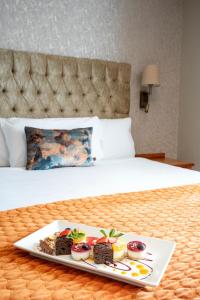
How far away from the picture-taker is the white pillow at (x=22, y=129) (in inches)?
87.7

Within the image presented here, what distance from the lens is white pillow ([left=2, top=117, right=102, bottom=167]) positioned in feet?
7.30

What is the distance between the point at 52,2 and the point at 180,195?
1970 millimetres

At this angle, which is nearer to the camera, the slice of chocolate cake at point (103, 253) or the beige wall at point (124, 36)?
the slice of chocolate cake at point (103, 253)

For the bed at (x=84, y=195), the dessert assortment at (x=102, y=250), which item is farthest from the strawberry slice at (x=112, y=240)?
the bed at (x=84, y=195)

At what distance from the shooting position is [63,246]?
2.76 feet

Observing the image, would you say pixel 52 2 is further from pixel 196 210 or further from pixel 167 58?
pixel 196 210

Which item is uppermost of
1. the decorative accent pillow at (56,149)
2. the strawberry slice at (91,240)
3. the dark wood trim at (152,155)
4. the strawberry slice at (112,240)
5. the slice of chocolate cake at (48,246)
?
the decorative accent pillow at (56,149)

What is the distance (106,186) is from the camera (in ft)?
5.56

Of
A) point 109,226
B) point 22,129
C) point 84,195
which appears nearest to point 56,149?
point 22,129

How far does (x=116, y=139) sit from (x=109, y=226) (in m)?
1.67

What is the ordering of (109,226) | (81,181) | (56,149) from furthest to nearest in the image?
(56,149)
(81,181)
(109,226)

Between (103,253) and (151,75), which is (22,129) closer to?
(151,75)

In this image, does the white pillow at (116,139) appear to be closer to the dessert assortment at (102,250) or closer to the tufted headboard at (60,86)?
the tufted headboard at (60,86)

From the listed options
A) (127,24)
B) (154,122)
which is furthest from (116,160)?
(127,24)
